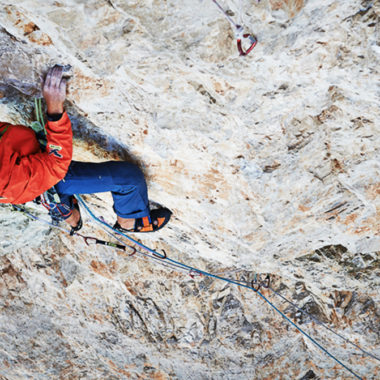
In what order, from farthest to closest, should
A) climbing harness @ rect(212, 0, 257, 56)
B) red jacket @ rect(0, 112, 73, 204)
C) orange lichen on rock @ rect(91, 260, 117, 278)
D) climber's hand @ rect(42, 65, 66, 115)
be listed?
orange lichen on rock @ rect(91, 260, 117, 278) → climber's hand @ rect(42, 65, 66, 115) → red jacket @ rect(0, 112, 73, 204) → climbing harness @ rect(212, 0, 257, 56)

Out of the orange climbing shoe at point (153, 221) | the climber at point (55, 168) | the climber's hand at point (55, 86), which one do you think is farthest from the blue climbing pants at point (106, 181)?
the climber's hand at point (55, 86)

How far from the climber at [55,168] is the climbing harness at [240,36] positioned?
1.07 metres

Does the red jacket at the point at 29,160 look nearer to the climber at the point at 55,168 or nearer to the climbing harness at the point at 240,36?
the climber at the point at 55,168

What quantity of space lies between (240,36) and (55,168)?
1337 mm

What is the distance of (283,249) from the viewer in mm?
3250

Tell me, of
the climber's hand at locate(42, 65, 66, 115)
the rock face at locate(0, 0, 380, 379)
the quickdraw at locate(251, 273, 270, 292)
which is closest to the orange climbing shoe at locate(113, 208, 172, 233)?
the rock face at locate(0, 0, 380, 379)

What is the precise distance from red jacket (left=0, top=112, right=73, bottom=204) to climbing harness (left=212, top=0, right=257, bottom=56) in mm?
1071

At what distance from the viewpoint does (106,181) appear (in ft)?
8.30

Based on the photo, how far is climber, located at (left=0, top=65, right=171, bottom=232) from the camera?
1.99 m

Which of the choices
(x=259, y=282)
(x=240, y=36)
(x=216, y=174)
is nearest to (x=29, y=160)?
(x=216, y=174)

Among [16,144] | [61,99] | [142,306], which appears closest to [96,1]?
[61,99]

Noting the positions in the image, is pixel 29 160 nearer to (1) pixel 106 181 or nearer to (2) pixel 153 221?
(1) pixel 106 181

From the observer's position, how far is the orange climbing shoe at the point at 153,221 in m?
3.07

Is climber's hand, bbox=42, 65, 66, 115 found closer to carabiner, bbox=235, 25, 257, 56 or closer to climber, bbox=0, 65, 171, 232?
climber, bbox=0, 65, 171, 232
